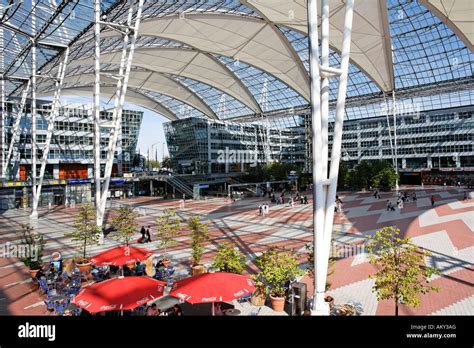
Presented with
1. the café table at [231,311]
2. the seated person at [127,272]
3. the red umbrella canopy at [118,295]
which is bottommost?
the café table at [231,311]

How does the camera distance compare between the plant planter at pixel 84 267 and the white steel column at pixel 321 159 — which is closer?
the white steel column at pixel 321 159

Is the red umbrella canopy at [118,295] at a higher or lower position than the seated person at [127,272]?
higher

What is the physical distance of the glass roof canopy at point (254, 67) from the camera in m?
31.3

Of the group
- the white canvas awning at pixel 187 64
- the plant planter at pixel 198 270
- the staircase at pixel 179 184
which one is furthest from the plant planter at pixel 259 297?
the white canvas awning at pixel 187 64

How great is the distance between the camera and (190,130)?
68688 millimetres

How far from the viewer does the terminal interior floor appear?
11.9m

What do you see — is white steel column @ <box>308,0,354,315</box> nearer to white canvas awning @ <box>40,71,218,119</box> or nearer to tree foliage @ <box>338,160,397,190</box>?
tree foliage @ <box>338,160,397,190</box>

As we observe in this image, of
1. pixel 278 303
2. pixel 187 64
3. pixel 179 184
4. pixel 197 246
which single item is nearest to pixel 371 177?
pixel 179 184

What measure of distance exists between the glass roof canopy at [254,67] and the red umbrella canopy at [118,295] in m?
24.3

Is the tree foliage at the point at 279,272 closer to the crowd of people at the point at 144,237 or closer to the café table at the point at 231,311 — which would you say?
the café table at the point at 231,311

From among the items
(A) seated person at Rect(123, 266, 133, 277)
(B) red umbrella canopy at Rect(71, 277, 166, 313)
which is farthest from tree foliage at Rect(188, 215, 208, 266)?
(B) red umbrella canopy at Rect(71, 277, 166, 313)

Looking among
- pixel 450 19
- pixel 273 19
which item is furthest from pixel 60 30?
pixel 450 19

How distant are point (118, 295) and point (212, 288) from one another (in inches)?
93.0
